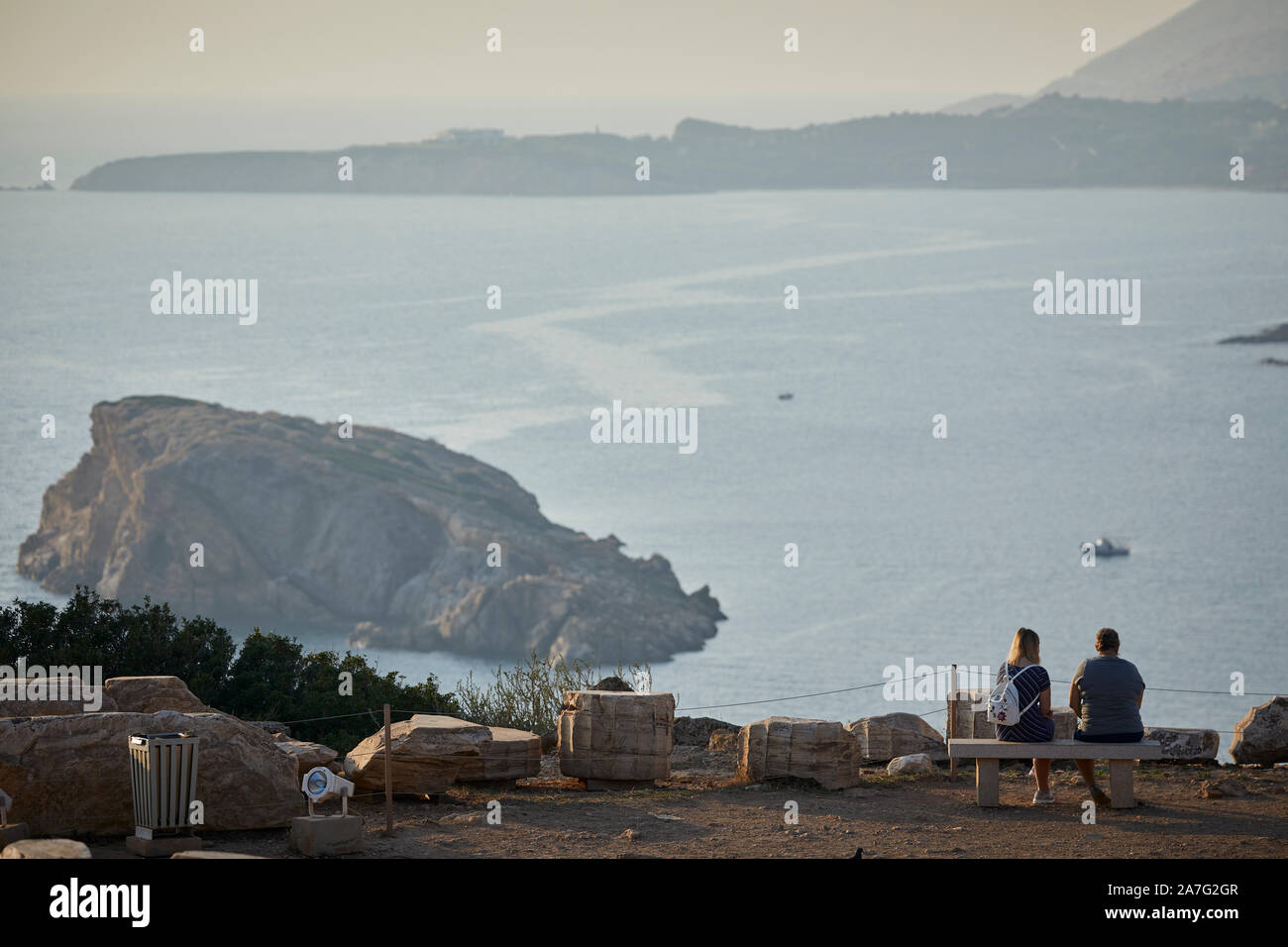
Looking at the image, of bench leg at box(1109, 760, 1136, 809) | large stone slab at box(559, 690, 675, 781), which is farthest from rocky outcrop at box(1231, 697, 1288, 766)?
large stone slab at box(559, 690, 675, 781)

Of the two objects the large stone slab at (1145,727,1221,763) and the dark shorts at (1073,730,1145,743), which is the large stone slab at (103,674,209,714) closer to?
the dark shorts at (1073,730,1145,743)

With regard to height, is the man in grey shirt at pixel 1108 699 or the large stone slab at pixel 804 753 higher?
the man in grey shirt at pixel 1108 699

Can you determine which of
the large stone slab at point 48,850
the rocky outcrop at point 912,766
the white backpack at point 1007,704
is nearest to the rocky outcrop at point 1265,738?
the rocky outcrop at point 912,766

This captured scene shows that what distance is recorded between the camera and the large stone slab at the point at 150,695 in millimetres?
12930

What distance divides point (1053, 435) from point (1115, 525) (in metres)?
24.7

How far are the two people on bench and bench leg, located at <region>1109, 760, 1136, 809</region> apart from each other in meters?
0.16

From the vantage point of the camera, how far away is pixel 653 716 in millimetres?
12945

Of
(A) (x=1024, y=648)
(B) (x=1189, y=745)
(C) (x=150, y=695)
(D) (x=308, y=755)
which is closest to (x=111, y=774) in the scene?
(D) (x=308, y=755)

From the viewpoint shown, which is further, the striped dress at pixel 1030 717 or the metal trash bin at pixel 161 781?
the striped dress at pixel 1030 717

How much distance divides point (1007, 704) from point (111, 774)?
21.8ft

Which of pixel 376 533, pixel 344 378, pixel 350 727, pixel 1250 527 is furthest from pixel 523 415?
pixel 350 727

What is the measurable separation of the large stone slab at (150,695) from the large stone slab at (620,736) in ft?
11.0

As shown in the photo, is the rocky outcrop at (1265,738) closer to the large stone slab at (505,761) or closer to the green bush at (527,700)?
the green bush at (527,700)
